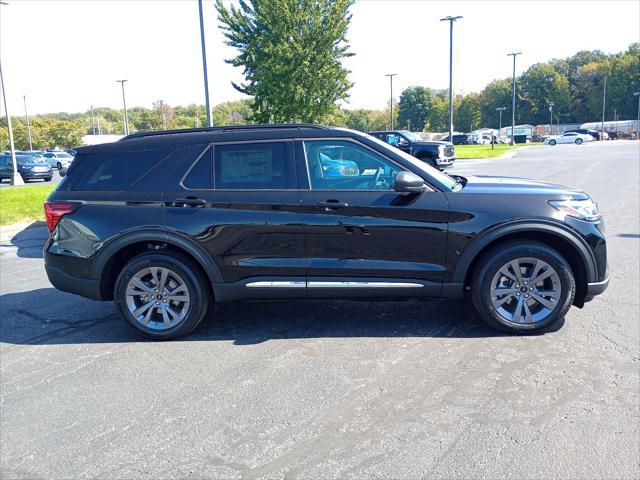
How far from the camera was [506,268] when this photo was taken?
444 centimetres

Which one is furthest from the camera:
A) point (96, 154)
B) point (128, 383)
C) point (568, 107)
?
point (568, 107)

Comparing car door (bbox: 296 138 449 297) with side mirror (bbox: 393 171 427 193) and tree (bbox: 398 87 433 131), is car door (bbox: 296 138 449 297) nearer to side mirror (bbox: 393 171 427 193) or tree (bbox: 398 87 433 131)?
side mirror (bbox: 393 171 427 193)

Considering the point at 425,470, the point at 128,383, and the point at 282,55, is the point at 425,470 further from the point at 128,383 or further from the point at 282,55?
the point at 282,55

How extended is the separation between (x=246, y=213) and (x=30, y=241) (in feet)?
23.7

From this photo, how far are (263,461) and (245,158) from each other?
2681mm

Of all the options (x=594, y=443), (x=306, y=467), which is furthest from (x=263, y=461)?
(x=594, y=443)

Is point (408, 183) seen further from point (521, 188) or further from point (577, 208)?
point (577, 208)

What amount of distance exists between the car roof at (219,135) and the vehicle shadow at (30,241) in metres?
4.81

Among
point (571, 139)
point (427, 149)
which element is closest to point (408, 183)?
point (427, 149)

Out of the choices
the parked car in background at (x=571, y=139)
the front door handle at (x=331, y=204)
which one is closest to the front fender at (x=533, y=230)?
the front door handle at (x=331, y=204)

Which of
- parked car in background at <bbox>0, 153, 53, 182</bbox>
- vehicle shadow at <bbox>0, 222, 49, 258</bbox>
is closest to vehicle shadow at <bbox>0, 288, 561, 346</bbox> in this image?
vehicle shadow at <bbox>0, 222, 49, 258</bbox>

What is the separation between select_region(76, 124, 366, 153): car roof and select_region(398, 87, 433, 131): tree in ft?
423

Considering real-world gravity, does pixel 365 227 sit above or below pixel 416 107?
below

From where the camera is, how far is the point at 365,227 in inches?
174
